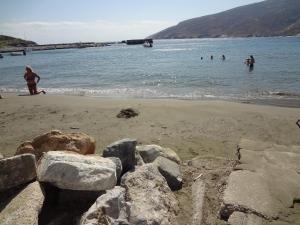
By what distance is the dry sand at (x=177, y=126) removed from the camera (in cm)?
782

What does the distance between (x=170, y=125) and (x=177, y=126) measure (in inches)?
7.7

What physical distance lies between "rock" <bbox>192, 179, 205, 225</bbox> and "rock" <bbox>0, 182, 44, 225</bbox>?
69.7 inches

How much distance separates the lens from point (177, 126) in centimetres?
968

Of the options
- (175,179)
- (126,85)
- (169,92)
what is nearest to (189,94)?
(169,92)

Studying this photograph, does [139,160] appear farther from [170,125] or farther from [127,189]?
[170,125]

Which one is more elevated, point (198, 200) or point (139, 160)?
point (139, 160)

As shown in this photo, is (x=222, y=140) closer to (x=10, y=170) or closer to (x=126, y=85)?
(x=10, y=170)

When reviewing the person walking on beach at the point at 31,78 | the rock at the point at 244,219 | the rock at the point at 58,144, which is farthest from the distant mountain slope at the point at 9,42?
the rock at the point at 244,219

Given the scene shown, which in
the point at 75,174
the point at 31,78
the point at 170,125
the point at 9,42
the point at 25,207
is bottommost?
the point at 9,42

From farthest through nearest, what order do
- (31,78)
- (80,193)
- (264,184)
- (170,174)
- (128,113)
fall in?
(31,78) → (128,113) → (170,174) → (264,184) → (80,193)

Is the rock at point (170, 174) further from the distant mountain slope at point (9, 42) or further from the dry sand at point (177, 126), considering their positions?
the distant mountain slope at point (9, 42)

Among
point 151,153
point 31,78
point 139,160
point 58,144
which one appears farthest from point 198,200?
point 31,78

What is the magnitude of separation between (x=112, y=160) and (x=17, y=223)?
4.98 ft

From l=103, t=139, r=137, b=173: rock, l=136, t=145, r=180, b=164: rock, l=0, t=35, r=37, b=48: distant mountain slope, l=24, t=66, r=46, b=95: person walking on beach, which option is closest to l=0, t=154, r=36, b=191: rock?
l=103, t=139, r=137, b=173: rock
